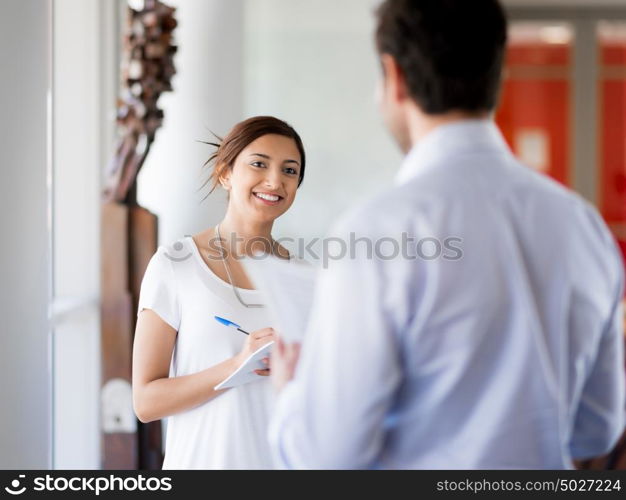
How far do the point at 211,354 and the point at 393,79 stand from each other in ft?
1.43

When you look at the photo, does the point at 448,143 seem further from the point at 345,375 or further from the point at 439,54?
the point at 345,375

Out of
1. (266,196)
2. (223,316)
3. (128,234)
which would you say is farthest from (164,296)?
(128,234)

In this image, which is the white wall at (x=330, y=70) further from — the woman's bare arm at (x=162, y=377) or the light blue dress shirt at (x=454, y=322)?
the light blue dress shirt at (x=454, y=322)

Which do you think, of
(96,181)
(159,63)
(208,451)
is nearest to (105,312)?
(159,63)

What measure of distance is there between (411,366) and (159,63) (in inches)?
60.6

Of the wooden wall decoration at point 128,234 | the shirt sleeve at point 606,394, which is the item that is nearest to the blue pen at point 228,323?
the shirt sleeve at point 606,394

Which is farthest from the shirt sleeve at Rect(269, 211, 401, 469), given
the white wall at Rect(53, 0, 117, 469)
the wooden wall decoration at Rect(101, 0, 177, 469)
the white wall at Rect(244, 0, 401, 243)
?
the white wall at Rect(53, 0, 117, 469)

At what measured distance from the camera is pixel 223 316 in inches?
45.0

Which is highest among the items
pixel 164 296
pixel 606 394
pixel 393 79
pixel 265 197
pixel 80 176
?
pixel 80 176

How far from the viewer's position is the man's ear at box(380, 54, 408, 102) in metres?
0.93

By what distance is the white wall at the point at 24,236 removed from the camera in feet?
5.22

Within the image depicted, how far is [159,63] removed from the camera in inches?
88.8
